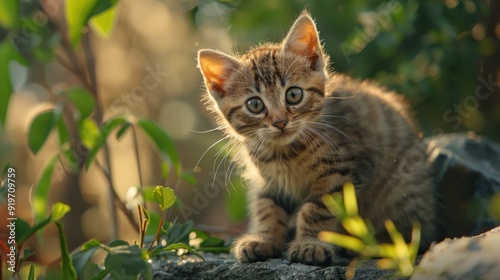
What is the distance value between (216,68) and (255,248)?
676mm

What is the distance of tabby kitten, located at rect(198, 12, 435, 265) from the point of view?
2150 millimetres

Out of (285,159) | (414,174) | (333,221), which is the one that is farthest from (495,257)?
(414,174)

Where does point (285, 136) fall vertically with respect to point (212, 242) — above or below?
above

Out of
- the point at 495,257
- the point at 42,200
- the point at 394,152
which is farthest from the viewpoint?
the point at 394,152

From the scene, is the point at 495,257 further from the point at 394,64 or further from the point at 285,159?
the point at 394,64

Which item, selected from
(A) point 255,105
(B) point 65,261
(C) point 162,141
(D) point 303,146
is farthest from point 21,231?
(D) point 303,146

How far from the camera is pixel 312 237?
2.09 meters

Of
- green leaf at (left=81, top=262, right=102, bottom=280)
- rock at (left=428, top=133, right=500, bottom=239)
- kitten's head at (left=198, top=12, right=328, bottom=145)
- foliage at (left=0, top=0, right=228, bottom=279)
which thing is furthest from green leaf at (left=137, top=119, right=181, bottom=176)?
rock at (left=428, top=133, right=500, bottom=239)

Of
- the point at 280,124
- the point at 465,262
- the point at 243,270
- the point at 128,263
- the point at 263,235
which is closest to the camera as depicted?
the point at 465,262

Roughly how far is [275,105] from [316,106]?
15cm

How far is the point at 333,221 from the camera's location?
2.13 m

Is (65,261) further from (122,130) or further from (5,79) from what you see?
(5,79)

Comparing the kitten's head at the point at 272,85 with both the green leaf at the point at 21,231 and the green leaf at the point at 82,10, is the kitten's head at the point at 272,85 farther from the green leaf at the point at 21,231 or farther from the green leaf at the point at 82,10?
the green leaf at the point at 21,231

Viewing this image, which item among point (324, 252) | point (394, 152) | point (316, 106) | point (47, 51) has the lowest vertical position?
point (324, 252)
